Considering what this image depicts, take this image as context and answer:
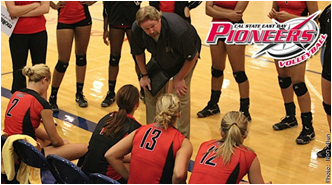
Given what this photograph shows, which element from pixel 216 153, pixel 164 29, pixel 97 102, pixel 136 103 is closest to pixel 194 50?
pixel 164 29

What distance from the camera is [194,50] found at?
4.00 m

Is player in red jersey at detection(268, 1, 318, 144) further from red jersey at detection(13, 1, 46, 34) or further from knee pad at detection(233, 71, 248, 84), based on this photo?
red jersey at detection(13, 1, 46, 34)

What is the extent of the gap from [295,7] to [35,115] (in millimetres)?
2513

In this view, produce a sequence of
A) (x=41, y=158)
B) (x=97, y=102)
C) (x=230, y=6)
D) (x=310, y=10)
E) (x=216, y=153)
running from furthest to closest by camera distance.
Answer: (x=97, y=102), (x=230, y=6), (x=310, y=10), (x=41, y=158), (x=216, y=153)

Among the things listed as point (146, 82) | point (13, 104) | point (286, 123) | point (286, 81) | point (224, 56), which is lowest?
point (286, 123)

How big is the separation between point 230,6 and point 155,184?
97.8 inches

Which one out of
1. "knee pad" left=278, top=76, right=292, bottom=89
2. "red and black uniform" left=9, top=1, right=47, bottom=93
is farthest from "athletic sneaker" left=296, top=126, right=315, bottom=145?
"red and black uniform" left=9, top=1, right=47, bottom=93

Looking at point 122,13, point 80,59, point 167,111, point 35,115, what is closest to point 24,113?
point 35,115

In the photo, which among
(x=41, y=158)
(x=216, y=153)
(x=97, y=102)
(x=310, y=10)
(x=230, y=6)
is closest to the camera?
(x=216, y=153)

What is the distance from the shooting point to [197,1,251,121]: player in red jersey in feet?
15.9

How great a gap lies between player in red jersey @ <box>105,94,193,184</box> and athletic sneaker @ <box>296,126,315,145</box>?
2.06 meters

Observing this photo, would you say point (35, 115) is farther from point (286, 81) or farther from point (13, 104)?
point (286, 81)

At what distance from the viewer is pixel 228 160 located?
2.75m

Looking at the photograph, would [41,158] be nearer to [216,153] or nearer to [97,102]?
[216,153]
